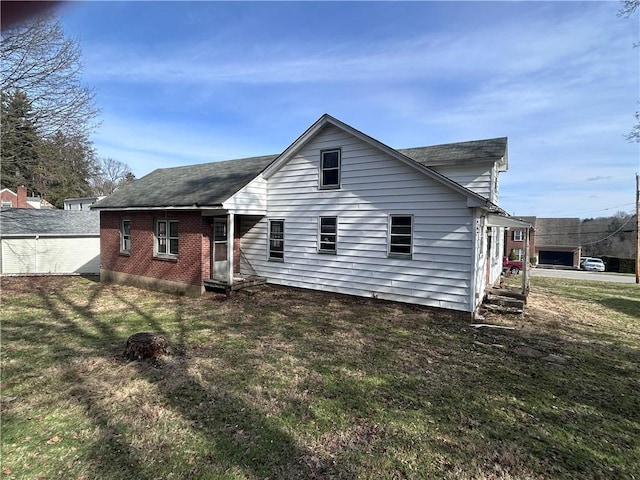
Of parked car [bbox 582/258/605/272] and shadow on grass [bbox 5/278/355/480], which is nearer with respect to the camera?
shadow on grass [bbox 5/278/355/480]

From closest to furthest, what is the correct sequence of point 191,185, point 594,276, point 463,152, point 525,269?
point 525,269
point 463,152
point 191,185
point 594,276

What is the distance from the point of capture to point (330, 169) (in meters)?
12.4

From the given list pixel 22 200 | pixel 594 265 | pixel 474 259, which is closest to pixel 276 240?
pixel 474 259

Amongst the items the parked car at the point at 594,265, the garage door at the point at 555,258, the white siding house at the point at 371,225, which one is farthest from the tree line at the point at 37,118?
the garage door at the point at 555,258

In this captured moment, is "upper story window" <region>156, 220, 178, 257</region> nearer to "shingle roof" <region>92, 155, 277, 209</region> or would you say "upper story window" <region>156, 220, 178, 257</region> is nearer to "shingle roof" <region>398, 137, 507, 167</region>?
"shingle roof" <region>92, 155, 277, 209</region>

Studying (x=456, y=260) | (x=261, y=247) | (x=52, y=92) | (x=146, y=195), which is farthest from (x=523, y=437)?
(x=52, y=92)

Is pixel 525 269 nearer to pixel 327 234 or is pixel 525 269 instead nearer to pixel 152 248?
pixel 327 234

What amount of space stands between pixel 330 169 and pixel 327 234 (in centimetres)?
227

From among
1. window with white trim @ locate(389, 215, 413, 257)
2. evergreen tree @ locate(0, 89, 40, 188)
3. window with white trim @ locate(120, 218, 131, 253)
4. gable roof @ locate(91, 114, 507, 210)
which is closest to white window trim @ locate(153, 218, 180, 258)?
gable roof @ locate(91, 114, 507, 210)

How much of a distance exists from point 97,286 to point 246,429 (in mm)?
13163

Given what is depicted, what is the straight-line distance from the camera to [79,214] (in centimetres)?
2475

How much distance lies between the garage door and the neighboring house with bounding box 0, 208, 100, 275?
2305 inches

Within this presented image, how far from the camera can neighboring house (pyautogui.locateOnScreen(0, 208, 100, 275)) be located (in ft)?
65.5

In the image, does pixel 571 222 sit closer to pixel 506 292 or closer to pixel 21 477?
pixel 506 292
